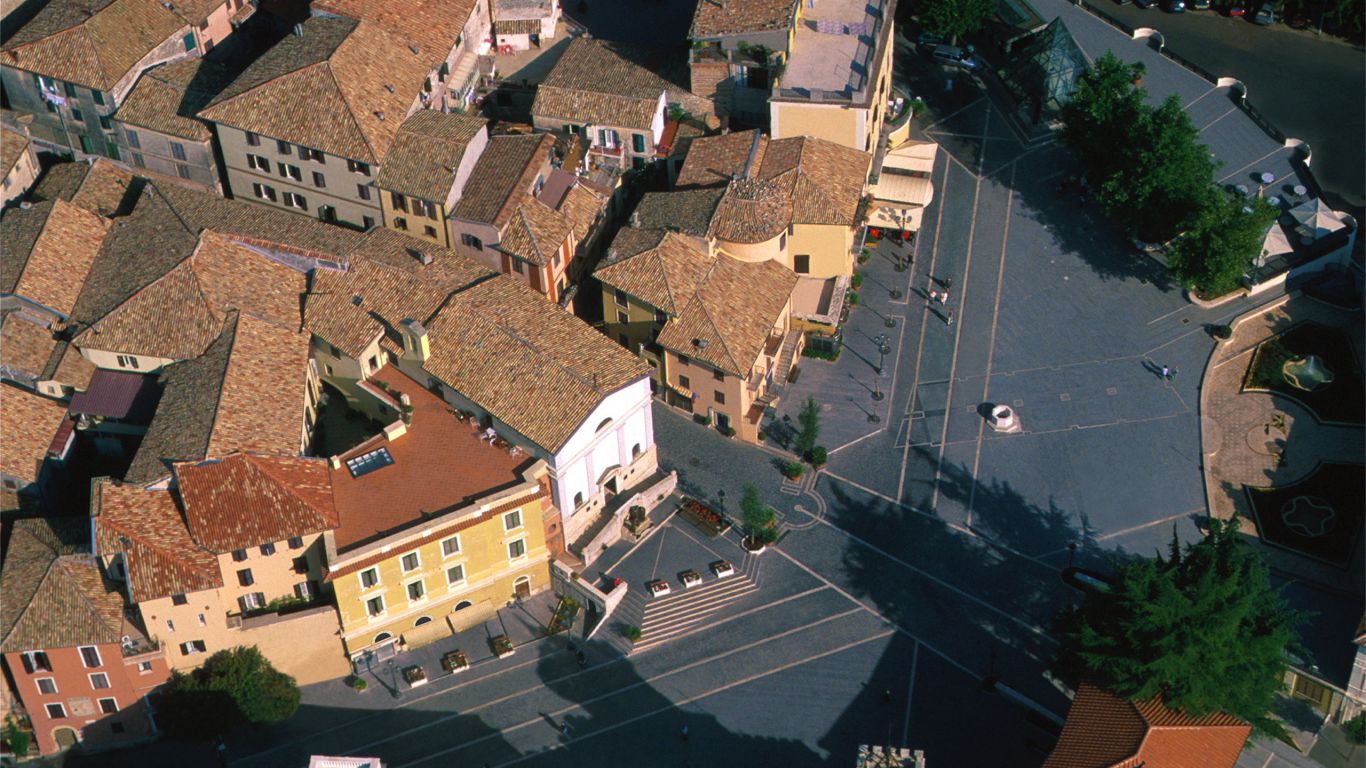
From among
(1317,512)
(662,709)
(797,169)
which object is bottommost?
(662,709)

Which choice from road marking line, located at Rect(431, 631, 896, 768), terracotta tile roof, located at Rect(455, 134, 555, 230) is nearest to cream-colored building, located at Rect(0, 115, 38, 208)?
terracotta tile roof, located at Rect(455, 134, 555, 230)

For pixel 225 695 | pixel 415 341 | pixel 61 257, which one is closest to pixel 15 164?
pixel 61 257

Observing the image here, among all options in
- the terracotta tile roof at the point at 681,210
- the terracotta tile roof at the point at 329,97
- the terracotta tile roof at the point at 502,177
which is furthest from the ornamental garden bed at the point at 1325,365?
the terracotta tile roof at the point at 329,97

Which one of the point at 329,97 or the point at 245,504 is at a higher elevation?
the point at 329,97

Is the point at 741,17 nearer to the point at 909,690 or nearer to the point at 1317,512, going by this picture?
the point at 909,690

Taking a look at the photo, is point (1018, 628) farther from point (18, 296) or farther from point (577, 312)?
point (18, 296)

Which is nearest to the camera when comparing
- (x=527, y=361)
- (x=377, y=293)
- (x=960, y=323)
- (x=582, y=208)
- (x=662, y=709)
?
(x=662, y=709)

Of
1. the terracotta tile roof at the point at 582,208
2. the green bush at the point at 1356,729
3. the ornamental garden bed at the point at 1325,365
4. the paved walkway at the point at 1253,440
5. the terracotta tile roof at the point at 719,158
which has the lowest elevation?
the green bush at the point at 1356,729

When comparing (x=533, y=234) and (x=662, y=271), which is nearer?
(x=662, y=271)

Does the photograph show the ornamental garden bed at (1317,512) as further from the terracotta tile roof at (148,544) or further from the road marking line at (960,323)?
the terracotta tile roof at (148,544)
